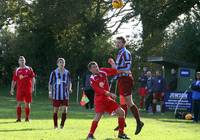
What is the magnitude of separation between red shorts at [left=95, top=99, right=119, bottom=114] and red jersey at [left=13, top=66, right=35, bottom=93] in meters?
6.81

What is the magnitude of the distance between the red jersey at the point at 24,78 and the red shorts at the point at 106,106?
681 cm

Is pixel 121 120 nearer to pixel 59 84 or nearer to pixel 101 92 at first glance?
pixel 101 92

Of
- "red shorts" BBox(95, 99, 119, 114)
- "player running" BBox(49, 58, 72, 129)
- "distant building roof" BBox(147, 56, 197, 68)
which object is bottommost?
"red shorts" BBox(95, 99, 119, 114)

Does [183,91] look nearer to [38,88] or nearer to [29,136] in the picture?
[29,136]

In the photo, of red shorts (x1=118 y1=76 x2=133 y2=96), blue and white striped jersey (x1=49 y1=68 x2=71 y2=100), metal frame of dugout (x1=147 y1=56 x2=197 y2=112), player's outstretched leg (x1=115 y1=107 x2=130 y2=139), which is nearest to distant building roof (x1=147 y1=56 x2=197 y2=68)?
metal frame of dugout (x1=147 y1=56 x2=197 y2=112)

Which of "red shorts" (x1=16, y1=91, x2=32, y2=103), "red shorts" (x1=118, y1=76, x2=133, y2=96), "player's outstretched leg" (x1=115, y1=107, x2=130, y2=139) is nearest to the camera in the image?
"player's outstretched leg" (x1=115, y1=107, x2=130, y2=139)

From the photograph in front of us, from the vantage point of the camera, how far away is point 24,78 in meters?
21.2

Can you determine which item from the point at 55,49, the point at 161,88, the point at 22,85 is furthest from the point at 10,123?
the point at 55,49

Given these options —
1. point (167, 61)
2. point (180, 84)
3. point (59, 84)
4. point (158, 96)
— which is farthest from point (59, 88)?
point (167, 61)

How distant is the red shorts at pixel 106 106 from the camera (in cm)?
1476

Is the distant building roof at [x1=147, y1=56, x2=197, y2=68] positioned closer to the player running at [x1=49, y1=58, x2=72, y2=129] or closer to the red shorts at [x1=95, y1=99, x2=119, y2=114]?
the player running at [x1=49, y1=58, x2=72, y2=129]

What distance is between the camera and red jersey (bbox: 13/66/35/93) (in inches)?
832

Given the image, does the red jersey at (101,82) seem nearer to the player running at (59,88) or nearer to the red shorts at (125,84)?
the red shorts at (125,84)

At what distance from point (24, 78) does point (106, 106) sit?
273 inches
